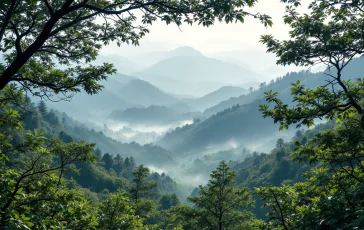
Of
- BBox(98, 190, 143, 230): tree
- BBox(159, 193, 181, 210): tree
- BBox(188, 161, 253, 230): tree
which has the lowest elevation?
BBox(98, 190, 143, 230): tree

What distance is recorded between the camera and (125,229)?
1466 centimetres

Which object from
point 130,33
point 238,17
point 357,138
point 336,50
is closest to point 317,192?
point 357,138

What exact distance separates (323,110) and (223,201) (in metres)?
17.5

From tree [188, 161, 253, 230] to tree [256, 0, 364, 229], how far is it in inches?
508

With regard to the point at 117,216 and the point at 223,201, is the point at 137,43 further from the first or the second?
the point at 223,201

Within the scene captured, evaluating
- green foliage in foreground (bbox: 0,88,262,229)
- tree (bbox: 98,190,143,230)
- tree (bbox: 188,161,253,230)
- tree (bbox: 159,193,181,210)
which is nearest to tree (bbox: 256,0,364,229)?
green foliage in foreground (bbox: 0,88,262,229)

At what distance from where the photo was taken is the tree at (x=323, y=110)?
8.14 metres

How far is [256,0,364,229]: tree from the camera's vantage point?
814 cm

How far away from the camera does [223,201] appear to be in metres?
23.7

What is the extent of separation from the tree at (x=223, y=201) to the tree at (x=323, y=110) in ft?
42.3

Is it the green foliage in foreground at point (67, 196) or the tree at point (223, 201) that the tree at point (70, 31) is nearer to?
the green foliage in foreground at point (67, 196)

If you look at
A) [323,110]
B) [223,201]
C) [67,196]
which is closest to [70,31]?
[67,196]

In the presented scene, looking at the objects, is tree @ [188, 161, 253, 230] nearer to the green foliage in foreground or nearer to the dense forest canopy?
the green foliage in foreground

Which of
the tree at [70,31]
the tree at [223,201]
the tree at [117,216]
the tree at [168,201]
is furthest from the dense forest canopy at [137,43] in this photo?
the tree at [168,201]
